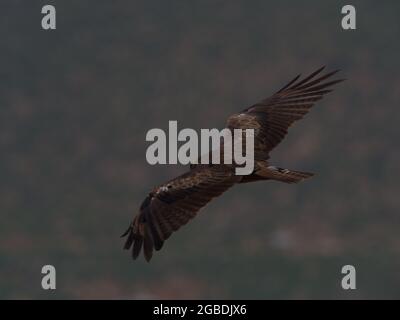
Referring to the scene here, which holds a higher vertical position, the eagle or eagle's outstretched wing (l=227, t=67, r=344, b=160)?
eagle's outstretched wing (l=227, t=67, r=344, b=160)

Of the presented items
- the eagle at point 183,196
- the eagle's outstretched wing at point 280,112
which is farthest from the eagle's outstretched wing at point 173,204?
the eagle's outstretched wing at point 280,112

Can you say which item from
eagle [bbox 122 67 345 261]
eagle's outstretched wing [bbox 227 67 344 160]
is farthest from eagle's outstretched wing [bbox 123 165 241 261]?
eagle's outstretched wing [bbox 227 67 344 160]

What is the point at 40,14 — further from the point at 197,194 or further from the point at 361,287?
the point at 197,194

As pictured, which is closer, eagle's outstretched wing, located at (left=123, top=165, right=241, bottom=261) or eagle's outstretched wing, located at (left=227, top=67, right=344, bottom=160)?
eagle's outstretched wing, located at (left=123, top=165, right=241, bottom=261)

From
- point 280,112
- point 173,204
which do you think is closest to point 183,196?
point 173,204

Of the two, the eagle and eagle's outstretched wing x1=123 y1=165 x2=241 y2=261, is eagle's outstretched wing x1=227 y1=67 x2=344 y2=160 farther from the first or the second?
eagle's outstretched wing x1=123 y1=165 x2=241 y2=261

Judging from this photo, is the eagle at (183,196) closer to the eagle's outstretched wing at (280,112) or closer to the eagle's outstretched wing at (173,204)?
the eagle's outstretched wing at (173,204)
